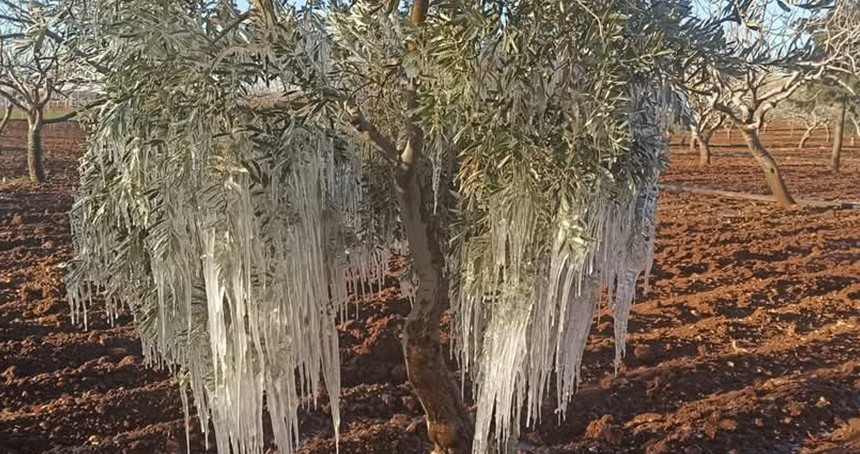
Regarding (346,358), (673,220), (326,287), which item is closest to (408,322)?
(326,287)

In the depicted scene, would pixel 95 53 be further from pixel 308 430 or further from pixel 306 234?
pixel 308 430

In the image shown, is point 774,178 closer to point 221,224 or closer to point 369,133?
point 369,133

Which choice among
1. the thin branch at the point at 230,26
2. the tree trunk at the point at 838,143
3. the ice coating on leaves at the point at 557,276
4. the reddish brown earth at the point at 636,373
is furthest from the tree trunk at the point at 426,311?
the tree trunk at the point at 838,143

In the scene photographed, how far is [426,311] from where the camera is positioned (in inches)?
152

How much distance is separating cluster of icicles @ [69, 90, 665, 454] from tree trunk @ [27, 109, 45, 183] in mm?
14963

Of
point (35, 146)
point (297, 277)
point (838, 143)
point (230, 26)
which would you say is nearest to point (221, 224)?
point (297, 277)

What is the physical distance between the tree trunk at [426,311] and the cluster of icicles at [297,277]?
12.1 inches

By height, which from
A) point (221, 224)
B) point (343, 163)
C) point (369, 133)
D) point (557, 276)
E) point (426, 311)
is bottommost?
point (426, 311)

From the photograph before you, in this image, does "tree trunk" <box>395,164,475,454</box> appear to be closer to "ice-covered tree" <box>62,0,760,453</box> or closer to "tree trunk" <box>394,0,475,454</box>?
"tree trunk" <box>394,0,475,454</box>

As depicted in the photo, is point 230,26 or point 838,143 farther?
point 838,143

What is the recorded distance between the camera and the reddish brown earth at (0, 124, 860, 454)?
5062 mm

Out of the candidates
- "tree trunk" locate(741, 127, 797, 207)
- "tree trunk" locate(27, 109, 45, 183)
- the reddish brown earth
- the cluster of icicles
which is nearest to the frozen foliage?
the cluster of icicles

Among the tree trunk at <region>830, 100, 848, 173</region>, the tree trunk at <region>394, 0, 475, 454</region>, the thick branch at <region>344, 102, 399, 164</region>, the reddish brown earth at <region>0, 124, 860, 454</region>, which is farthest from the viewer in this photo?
the tree trunk at <region>830, 100, 848, 173</region>

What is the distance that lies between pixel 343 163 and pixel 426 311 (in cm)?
104
